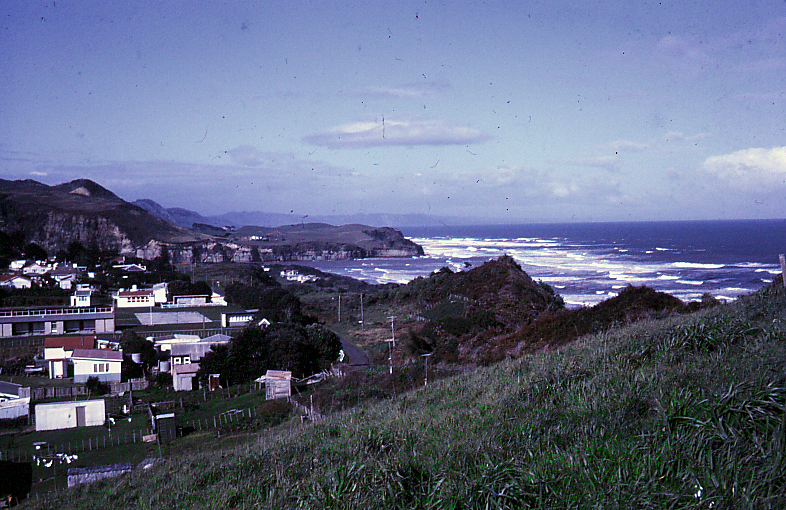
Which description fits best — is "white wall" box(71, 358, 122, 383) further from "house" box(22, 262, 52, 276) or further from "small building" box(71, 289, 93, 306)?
"house" box(22, 262, 52, 276)

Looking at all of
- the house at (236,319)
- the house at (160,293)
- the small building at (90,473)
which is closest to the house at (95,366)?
the house at (236,319)

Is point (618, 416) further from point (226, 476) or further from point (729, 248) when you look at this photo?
point (729, 248)

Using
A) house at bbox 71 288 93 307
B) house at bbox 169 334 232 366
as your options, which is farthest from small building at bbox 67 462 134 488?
house at bbox 71 288 93 307

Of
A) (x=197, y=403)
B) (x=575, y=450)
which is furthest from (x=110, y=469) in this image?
(x=575, y=450)

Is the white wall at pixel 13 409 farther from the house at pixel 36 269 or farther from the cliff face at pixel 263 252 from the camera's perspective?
the cliff face at pixel 263 252

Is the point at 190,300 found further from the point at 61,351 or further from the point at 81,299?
the point at 61,351

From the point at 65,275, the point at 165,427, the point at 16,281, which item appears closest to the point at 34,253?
the point at 65,275
